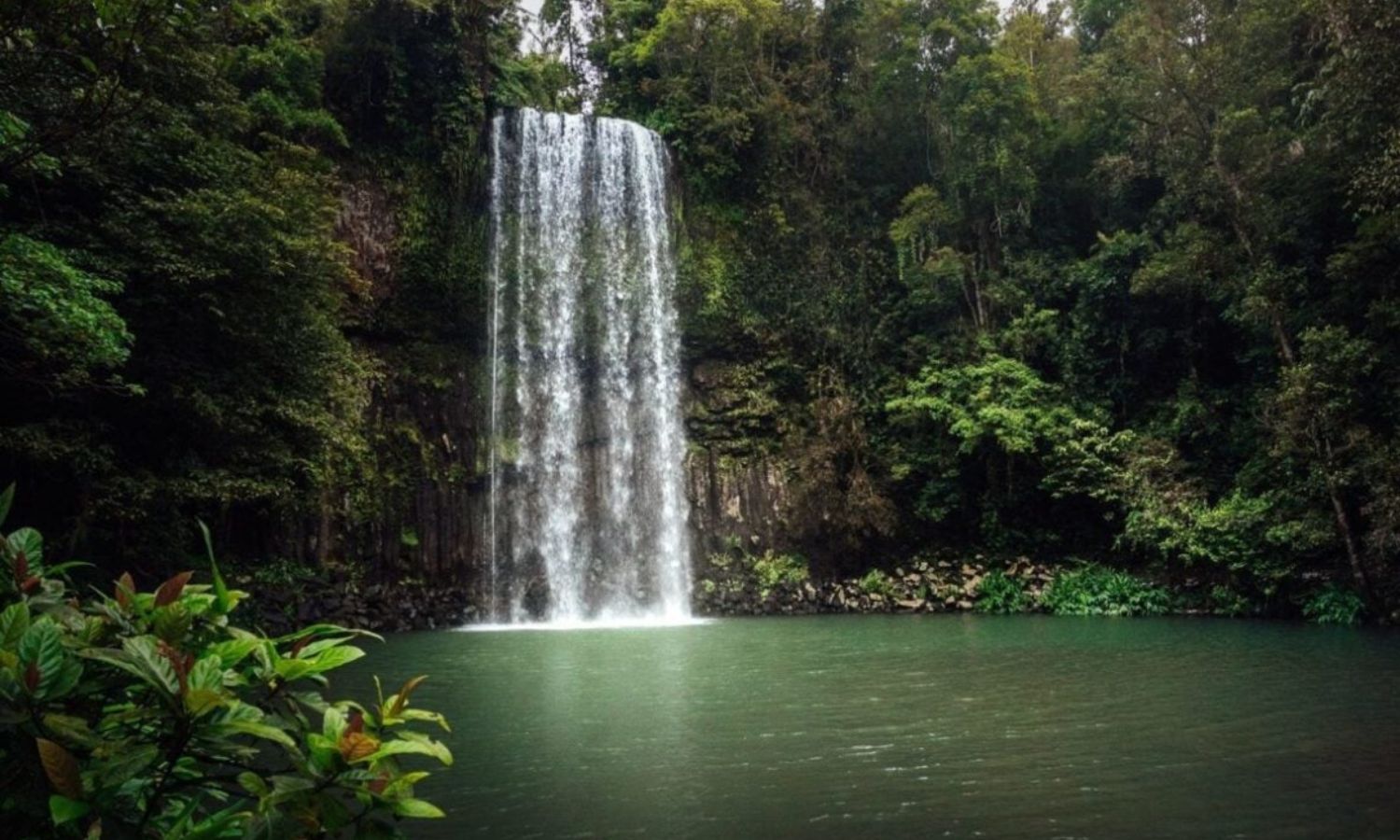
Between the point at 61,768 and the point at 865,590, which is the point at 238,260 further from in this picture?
the point at 865,590

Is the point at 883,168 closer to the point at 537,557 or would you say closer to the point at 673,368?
the point at 673,368

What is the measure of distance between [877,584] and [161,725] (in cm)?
1703

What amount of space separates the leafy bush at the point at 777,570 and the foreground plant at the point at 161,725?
54.1 ft

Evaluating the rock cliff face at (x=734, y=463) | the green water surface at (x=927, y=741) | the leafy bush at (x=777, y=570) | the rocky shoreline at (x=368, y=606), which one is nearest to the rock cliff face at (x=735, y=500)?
the rock cliff face at (x=734, y=463)

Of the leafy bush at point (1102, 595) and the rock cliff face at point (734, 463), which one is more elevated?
the rock cliff face at point (734, 463)

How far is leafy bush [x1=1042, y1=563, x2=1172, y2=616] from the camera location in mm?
15312

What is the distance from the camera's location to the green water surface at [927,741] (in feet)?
12.8

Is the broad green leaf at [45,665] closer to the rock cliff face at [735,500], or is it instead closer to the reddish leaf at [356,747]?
the reddish leaf at [356,747]

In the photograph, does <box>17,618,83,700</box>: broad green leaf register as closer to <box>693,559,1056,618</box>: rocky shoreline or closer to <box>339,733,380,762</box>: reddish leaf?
<box>339,733,380,762</box>: reddish leaf

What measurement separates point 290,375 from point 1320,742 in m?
12.0

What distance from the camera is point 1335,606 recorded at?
12.8 meters

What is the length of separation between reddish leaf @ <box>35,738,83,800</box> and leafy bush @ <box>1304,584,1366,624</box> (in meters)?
15.0

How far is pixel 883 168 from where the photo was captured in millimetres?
22750

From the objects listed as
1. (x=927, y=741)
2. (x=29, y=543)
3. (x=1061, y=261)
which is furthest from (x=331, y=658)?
(x=1061, y=261)
